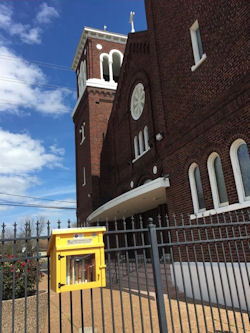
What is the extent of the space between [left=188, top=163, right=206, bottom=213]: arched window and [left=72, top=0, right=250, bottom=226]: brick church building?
3 cm

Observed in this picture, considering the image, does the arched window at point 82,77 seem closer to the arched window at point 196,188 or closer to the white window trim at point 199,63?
the white window trim at point 199,63

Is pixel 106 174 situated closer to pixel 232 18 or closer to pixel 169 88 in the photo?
pixel 169 88

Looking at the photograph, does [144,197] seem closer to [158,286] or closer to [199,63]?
[199,63]

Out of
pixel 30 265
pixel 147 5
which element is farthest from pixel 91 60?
pixel 30 265

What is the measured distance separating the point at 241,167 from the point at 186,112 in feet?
10.5

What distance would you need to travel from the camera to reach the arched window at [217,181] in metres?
8.32

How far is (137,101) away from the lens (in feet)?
55.5

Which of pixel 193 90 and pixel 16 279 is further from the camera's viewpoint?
pixel 193 90

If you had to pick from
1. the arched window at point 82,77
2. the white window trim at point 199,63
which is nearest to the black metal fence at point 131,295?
the white window trim at point 199,63

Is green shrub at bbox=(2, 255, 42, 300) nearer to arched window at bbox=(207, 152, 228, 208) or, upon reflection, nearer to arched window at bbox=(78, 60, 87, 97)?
A: arched window at bbox=(207, 152, 228, 208)

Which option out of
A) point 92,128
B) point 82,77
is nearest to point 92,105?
point 92,128

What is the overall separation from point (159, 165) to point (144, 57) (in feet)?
21.8

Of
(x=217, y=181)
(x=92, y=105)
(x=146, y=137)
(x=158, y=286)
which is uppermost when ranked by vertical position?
(x=92, y=105)

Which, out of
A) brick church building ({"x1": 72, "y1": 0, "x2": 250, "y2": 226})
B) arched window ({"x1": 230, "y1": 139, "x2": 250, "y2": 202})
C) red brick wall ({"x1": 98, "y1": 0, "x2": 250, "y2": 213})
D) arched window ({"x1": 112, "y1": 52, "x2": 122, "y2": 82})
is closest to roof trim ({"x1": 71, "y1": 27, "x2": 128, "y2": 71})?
arched window ({"x1": 112, "y1": 52, "x2": 122, "y2": 82})
